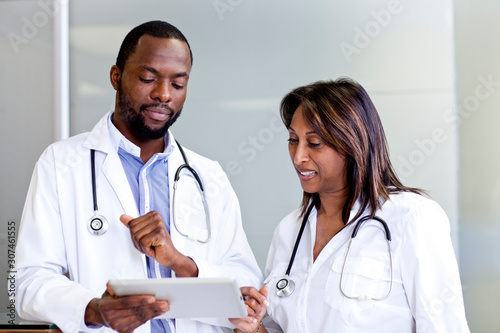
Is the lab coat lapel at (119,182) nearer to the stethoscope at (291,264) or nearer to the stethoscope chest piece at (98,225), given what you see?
the stethoscope chest piece at (98,225)

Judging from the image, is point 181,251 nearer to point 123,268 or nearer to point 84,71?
point 123,268

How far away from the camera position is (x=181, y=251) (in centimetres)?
181

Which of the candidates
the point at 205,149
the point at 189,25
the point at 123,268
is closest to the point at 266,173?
the point at 205,149

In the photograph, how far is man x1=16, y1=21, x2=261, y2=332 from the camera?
1609 millimetres

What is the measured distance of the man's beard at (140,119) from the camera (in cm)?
187

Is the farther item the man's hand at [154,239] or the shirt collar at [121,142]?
the shirt collar at [121,142]

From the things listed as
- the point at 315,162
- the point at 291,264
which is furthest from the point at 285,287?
the point at 315,162

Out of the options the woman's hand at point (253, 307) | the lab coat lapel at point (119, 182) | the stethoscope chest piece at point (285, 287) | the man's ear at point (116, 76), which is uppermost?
the man's ear at point (116, 76)

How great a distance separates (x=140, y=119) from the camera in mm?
1880

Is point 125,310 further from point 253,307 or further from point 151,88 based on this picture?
point 151,88
